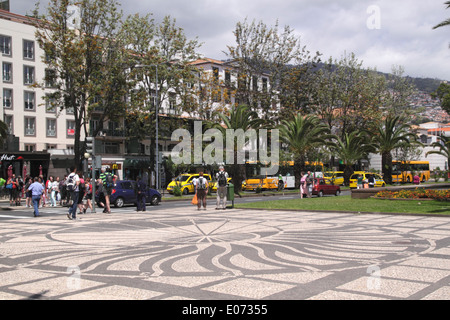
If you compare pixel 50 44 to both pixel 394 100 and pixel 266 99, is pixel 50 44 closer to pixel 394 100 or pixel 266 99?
pixel 266 99

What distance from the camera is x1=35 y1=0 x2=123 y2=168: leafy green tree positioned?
34531 millimetres

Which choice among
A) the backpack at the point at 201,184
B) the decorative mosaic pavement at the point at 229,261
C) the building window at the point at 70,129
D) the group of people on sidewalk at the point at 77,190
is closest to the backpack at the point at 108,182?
the group of people on sidewalk at the point at 77,190

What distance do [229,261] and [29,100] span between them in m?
46.7

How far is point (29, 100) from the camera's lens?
49.3m

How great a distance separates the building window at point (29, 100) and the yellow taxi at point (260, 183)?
24.2 meters

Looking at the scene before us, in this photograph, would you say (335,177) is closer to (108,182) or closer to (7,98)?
(7,98)

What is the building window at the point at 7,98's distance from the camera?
155 feet

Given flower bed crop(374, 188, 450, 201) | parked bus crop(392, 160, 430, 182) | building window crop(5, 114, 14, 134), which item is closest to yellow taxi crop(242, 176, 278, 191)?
parked bus crop(392, 160, 430, 182)

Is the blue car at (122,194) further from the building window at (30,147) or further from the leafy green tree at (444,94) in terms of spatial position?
the leafy green tree at (444,94)

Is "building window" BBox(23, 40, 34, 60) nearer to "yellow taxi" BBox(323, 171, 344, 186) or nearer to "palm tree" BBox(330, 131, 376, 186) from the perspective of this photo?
"palm tree" BBox(330, 131, 376, 186)

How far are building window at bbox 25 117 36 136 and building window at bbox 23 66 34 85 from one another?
3826 millimetres

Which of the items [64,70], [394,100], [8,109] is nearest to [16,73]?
[8,109]
